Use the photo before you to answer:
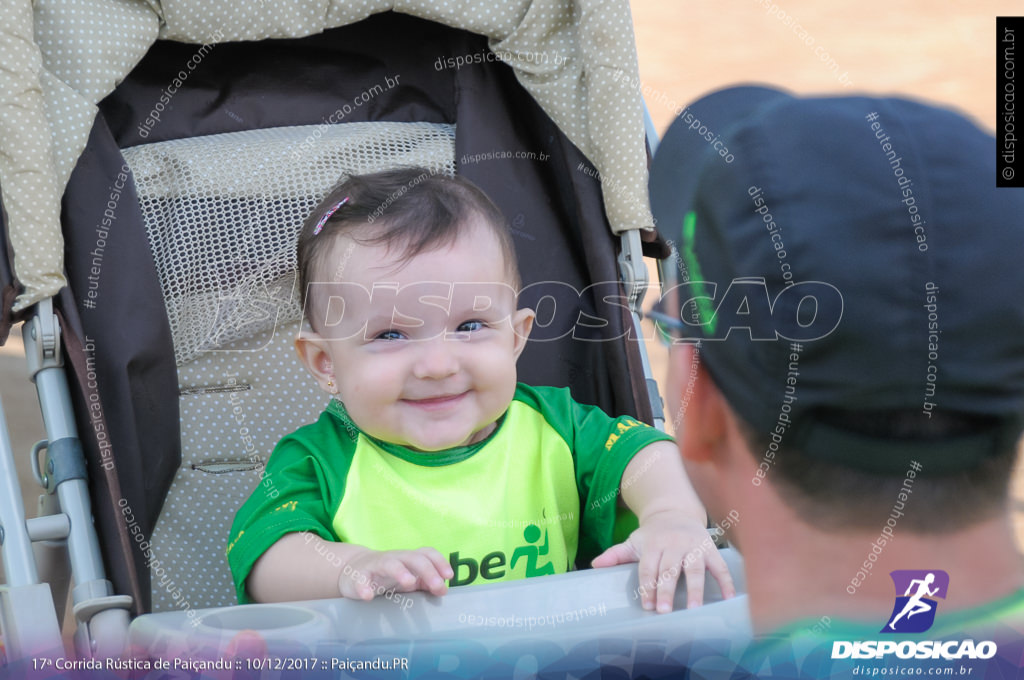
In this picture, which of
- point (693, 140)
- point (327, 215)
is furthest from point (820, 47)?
point (693, 140)

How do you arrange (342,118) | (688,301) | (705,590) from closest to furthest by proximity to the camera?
(688,301) < (705,590) < (342,118)

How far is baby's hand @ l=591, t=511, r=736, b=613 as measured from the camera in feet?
3.88

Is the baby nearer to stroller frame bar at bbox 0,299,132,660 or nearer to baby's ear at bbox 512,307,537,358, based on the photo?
baby's ear at bbox 512,307,537,358

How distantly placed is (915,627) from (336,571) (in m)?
0.81

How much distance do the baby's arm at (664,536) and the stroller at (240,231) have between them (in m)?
0.31

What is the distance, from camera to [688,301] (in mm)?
707

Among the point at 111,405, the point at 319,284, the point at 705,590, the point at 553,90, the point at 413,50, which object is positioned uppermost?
the point at 413,50

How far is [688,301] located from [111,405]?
127 cm

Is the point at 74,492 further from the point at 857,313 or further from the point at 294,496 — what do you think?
the point at 857,313

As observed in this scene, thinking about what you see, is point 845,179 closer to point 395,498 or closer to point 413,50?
point 395,498

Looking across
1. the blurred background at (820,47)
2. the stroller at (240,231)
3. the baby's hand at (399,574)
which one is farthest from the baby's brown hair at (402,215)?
the blurred background at (820,47)

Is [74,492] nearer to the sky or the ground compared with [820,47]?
nearer to the ground

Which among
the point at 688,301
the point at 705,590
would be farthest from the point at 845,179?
the point at 705,590

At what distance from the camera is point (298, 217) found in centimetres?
197
